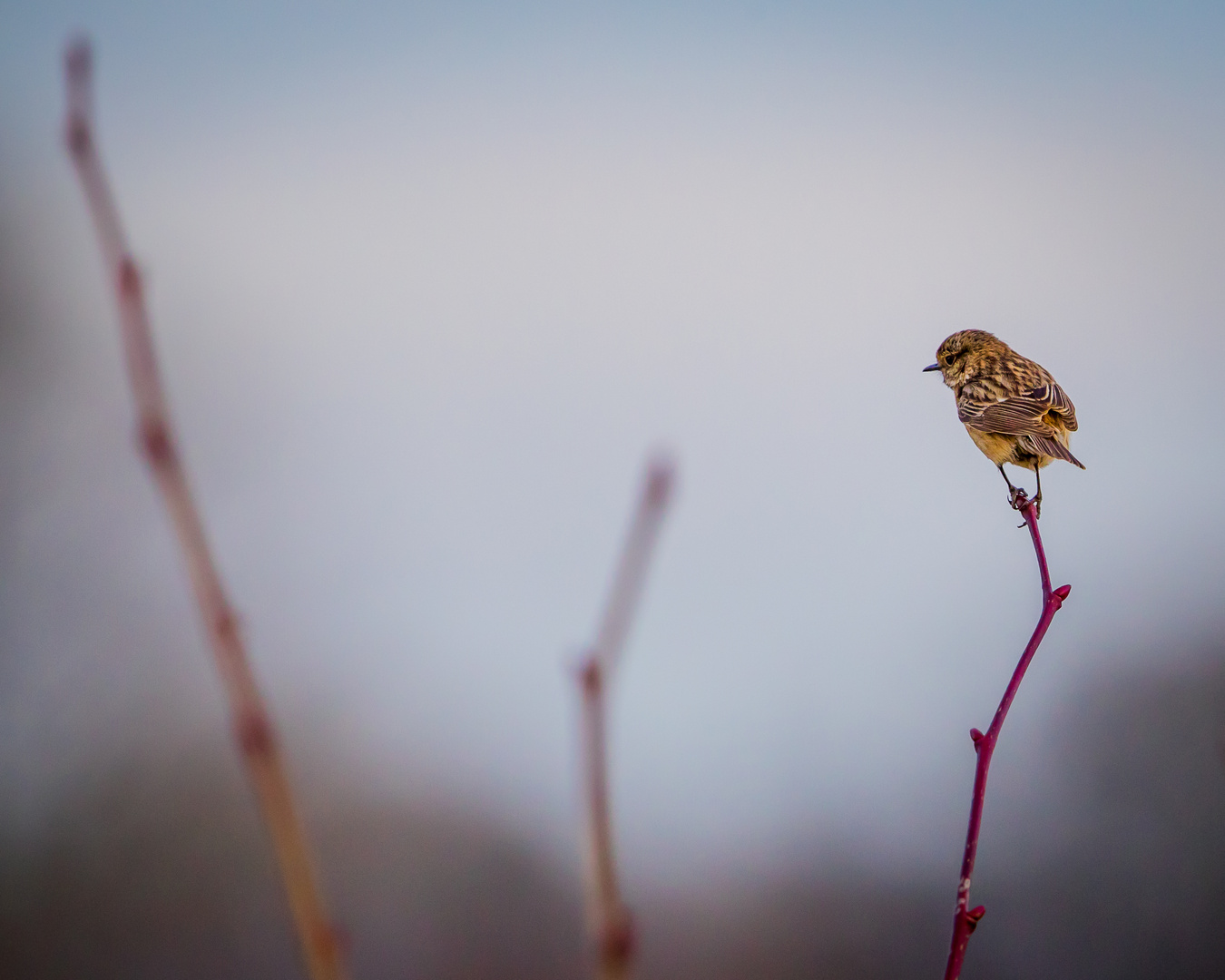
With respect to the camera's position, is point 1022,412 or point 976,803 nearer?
point 976,803

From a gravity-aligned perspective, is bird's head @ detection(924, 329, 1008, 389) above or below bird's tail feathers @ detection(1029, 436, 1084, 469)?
above

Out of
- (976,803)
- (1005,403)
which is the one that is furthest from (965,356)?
(976,803)

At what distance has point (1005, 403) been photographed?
2.31 meters

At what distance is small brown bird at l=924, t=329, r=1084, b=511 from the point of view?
212 centimetres

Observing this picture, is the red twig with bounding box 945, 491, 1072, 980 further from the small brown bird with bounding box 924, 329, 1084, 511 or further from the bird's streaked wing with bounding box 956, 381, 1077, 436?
the bird's streaked wing with bounding box 956, 381, 1077, 436

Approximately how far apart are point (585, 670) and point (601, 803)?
0.06 m

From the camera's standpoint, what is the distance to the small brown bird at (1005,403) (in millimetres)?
2125

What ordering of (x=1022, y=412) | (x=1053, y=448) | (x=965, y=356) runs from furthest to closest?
(x=965, y=356), (x=1022, y=412), (x=1053, y=448)

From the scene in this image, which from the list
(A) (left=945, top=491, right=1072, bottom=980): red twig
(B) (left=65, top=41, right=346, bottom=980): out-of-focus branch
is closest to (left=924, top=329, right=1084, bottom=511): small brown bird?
(A) (left=945, top=491, right=1072, bottom=980): red twig

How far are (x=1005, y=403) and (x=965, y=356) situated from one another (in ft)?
1.32

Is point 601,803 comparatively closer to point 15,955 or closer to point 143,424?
point 143,424

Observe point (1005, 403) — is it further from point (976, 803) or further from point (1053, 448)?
point (976, 803)

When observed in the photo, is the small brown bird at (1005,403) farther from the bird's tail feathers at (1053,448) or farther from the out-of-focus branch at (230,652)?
the out-of-focus branch at (230,652)

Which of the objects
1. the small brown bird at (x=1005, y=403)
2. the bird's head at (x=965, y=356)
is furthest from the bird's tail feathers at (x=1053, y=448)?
the bird's head at (x=965, y=356)
